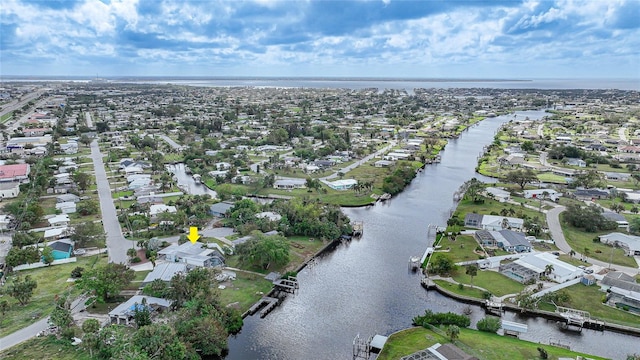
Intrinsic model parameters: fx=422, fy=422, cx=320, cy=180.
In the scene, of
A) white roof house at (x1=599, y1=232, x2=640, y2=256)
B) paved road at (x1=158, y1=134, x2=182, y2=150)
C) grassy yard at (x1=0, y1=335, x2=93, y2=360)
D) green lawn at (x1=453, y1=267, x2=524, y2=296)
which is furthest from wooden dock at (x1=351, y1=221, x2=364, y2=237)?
paved road at (x1=158, y1=134, x2=182, y2=150)

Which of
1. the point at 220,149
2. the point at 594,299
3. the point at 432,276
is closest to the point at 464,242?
the point at 432,276

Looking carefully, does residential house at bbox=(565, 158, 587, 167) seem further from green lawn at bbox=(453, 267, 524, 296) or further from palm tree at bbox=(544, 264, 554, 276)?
green lawn at bbox=(453, 267, 524, 296)

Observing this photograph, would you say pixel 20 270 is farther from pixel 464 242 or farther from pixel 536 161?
pixel 536 161

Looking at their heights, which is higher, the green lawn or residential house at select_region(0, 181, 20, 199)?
residential house at select_region(0, 181, 20, 199)

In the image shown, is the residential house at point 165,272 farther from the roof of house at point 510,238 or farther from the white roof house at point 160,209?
the roof of house at point 510,238

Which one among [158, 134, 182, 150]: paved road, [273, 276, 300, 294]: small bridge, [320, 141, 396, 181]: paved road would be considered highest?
[273, 276, 300, 294]: small bridge

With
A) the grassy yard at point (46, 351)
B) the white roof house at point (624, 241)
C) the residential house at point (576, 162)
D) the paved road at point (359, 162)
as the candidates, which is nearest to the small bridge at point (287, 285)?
the grassy yard at point (46, 351)

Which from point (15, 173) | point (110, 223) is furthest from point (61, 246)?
point (15, 173)
